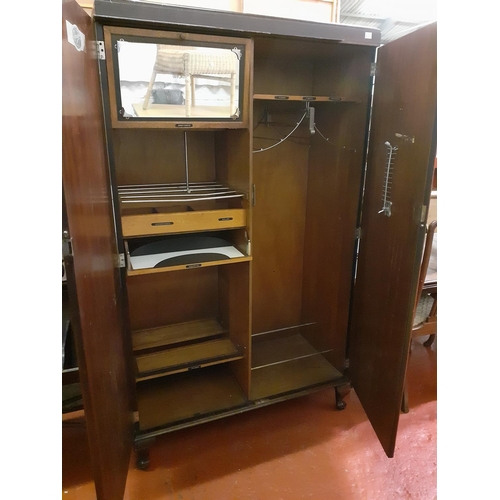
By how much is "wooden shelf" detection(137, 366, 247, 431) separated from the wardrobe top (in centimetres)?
158

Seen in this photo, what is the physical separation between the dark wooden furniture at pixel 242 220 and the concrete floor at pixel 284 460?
147mm

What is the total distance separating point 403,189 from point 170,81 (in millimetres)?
951

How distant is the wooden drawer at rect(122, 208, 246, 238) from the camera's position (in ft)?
4.84

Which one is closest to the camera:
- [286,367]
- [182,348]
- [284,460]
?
[284,460]

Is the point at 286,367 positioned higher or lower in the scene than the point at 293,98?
lower

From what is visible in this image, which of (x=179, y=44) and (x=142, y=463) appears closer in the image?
(x=179, y=44)

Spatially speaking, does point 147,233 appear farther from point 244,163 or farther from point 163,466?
point 163,466

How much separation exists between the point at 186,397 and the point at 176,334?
0.32 metres

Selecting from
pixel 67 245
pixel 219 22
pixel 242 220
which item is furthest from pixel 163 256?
pixel 219 22

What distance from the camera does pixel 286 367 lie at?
82.4 inches

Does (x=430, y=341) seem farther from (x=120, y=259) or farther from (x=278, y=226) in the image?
(x=120, y=259)

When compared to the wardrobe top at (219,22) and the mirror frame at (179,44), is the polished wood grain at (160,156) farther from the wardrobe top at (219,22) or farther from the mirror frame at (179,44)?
the wardrobe top at (219,22)

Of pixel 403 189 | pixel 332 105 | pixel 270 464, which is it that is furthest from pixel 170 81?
pixel 270 464

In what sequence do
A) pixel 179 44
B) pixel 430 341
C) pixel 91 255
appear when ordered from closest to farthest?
A: 1. pixel 91 255
2. pixel 179 44
3. pixel 430 341
